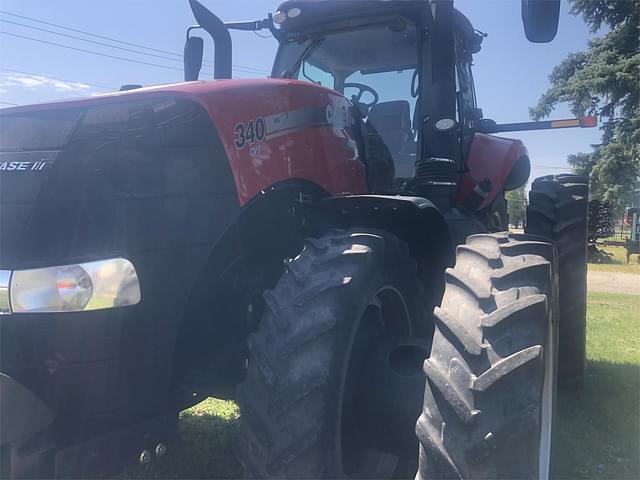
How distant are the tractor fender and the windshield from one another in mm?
943

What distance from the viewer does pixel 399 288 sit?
100 inches

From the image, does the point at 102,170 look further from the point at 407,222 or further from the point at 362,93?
the point at 362,93

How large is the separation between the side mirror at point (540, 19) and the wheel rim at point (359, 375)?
140cm

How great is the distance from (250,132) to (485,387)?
55.0 inches

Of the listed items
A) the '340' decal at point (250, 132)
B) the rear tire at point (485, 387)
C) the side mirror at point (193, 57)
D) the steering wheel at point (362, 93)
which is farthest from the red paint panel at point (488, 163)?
the rear tire at point (485, 387)

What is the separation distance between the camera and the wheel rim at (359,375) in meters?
2.22

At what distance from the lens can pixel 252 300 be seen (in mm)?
2471

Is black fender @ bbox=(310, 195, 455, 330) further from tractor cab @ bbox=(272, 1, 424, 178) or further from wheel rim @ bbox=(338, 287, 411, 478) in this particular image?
tractor cab @ bbox=(272, 1, 424, 178)

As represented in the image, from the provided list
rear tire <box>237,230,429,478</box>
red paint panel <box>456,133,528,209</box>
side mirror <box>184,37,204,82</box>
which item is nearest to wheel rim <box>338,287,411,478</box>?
rear tire <box>237,230,429,478</box>

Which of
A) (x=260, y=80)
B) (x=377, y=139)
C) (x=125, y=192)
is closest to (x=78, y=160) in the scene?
(x=125, y=192)

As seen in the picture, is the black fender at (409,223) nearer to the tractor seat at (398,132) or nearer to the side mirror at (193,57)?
the tractor seat at (398,132)

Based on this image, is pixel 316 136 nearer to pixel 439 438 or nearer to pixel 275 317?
pixel 275 317

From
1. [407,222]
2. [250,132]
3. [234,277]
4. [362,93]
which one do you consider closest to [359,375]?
[234,277]

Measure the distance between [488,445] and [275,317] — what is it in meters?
0.83
